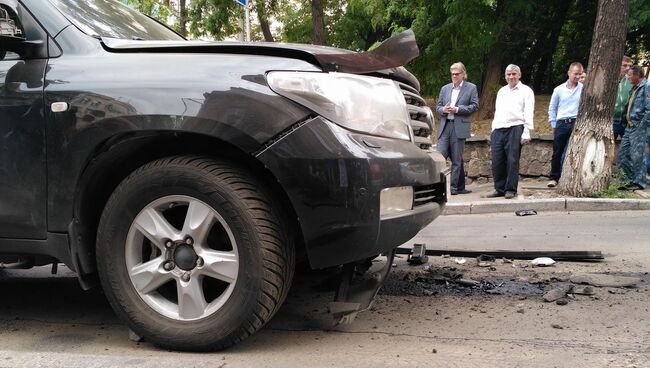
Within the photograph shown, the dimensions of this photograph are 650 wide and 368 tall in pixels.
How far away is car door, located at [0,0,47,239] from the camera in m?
2.57

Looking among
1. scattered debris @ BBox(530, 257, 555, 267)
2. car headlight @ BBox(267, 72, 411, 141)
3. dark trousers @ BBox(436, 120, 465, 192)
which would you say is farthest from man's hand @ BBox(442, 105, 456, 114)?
car headlight @ BBox(267, 72, 411, 141)

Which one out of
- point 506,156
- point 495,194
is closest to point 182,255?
point 495,194

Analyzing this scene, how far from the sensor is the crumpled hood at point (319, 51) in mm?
2490

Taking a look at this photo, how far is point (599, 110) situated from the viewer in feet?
24.9

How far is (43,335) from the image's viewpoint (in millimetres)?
2893

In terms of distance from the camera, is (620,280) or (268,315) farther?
(620,280)

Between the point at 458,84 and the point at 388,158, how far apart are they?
6.47 meters

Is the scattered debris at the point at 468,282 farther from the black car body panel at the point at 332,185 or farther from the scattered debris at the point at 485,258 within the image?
the black car body panel at the point at 332,185

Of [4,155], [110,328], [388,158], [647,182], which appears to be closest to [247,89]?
[388,158]

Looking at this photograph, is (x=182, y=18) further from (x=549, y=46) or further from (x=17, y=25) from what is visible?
(x=17, y=25)

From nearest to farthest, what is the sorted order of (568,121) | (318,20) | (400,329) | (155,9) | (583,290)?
(400,329) → (583,290) → (568,121) → (318,20) → (155,9)

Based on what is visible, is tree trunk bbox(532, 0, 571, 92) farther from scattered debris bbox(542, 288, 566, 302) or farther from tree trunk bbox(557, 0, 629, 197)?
scattered debris bbox(542, 288, 566, 302)

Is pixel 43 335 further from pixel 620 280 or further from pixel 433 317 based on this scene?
pixel 620 280

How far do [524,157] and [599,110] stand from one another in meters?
2.44
